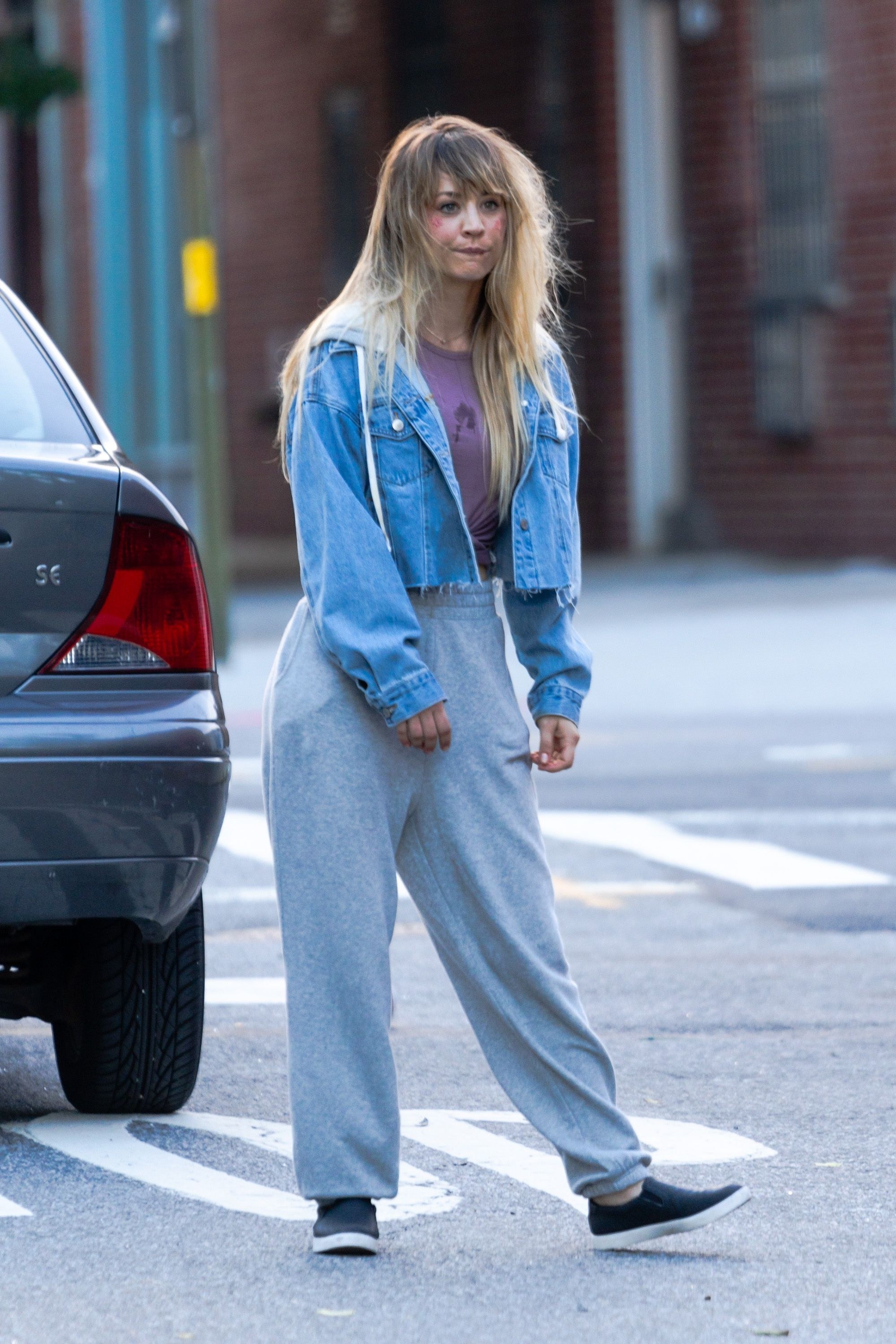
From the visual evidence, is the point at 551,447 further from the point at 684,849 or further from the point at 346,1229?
the point at 684,849

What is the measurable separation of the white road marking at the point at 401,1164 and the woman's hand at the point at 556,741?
2.20 ft

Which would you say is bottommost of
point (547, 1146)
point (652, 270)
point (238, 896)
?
point (238, 896)

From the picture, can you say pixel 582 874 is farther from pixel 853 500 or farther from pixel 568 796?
pixel 853 500

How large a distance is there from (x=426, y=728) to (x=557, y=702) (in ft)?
0.95

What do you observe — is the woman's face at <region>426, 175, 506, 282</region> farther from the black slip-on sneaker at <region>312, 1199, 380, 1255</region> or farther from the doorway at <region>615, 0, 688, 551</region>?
the doorway at <region>615, 0, 688, 551</region>

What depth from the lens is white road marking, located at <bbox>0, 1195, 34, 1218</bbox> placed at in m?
4.17

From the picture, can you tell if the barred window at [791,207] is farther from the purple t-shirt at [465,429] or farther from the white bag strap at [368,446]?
the white bag strap at [368,446]

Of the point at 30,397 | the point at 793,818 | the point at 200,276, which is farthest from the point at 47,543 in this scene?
the point at 200,276

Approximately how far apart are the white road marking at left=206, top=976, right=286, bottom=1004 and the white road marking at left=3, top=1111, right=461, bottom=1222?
1.18 meters

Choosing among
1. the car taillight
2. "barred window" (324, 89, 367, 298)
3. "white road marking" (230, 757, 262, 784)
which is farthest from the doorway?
the car taillight

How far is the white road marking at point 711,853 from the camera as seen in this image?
25.5ft

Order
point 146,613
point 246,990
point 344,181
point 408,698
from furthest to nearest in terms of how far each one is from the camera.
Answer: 1. point 344,181
2. point 246,990
3. point 146,613
4. point 408,698

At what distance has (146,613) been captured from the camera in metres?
4.44

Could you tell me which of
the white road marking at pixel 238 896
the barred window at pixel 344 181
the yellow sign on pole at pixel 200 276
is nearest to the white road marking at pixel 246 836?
the white road marking at pixel 238 896
